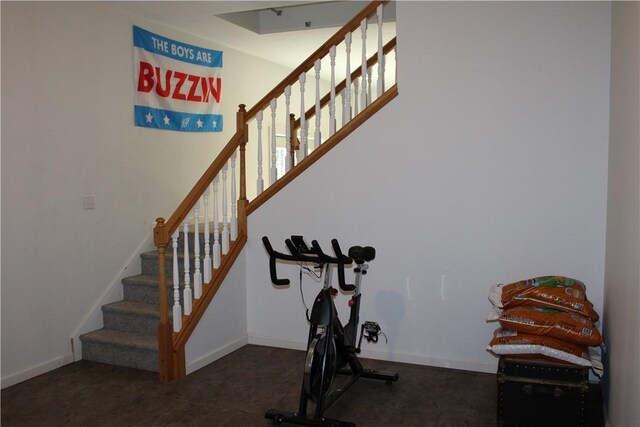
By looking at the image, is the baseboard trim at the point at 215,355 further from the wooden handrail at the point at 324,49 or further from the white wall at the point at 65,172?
the wooden handrail at the point at 324,49

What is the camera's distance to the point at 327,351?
119 inches

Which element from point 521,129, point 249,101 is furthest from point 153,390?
point 249,101

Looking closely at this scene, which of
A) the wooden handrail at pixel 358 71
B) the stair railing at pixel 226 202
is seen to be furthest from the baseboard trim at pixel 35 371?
the wooden handrail at pixel 358 71

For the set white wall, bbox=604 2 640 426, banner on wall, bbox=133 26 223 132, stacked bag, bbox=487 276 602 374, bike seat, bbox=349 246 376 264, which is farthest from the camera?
banner on wall, bbox=133 26 223 132

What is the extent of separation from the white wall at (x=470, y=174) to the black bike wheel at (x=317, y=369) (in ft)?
3.71

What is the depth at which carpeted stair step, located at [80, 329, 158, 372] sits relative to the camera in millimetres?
3893

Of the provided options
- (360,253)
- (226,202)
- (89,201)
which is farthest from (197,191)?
(360,253)

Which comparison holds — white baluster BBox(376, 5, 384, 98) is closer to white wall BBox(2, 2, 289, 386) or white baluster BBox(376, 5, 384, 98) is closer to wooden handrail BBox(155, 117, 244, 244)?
wooden handrail BBox(155, 117, 244, 244)

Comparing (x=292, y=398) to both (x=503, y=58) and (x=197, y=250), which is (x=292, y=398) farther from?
(x=503, y=58)

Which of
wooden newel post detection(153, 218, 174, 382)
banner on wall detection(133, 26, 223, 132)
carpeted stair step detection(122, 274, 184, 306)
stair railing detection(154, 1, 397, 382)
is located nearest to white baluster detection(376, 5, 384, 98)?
stair railing detection(154, 1, 397, 382)

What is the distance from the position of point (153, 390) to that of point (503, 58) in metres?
3.23

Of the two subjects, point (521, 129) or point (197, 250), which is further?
point (197, 250)

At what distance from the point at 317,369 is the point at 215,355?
1.43 m

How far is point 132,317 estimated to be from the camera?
14.0 ft
